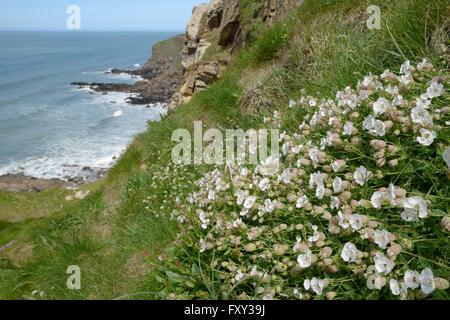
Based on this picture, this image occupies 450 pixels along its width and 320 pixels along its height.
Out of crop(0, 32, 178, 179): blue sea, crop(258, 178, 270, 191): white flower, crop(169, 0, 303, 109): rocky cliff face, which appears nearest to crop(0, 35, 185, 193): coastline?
crop(0, 32, 178, 179): blue sea

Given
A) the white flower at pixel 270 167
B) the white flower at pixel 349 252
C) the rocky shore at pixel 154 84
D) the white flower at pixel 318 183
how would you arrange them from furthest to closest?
the rocky shore at pixel 154 84
the white flower at pixel 270 167
the white flower at pixel 318 183
the white flower at pixel 349 252

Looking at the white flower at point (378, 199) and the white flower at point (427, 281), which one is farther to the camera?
the white flower at point (378, 199)

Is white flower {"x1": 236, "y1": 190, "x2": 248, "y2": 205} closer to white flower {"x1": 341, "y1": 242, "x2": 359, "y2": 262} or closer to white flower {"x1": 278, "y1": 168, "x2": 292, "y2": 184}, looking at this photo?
white flower {"x1": 278, "y1": 168, "x2": 292, "y2": 184}

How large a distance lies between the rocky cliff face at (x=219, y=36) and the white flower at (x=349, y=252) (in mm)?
6889

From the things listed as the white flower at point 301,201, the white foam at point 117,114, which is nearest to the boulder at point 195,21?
the white flower at point 301,201

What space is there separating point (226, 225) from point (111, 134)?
2952cm

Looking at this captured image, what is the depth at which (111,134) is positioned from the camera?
30.5 meters

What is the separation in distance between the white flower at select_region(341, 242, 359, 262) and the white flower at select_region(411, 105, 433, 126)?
0.71m

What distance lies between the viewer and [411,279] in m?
1.58

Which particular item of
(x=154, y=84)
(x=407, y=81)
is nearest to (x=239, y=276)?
(x=407, y=81)

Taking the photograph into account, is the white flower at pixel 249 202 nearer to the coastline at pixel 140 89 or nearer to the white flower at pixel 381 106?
the white flower at pixel 381 106

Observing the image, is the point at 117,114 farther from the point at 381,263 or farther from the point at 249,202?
the point at 381,263

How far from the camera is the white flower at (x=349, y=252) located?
1.75m
